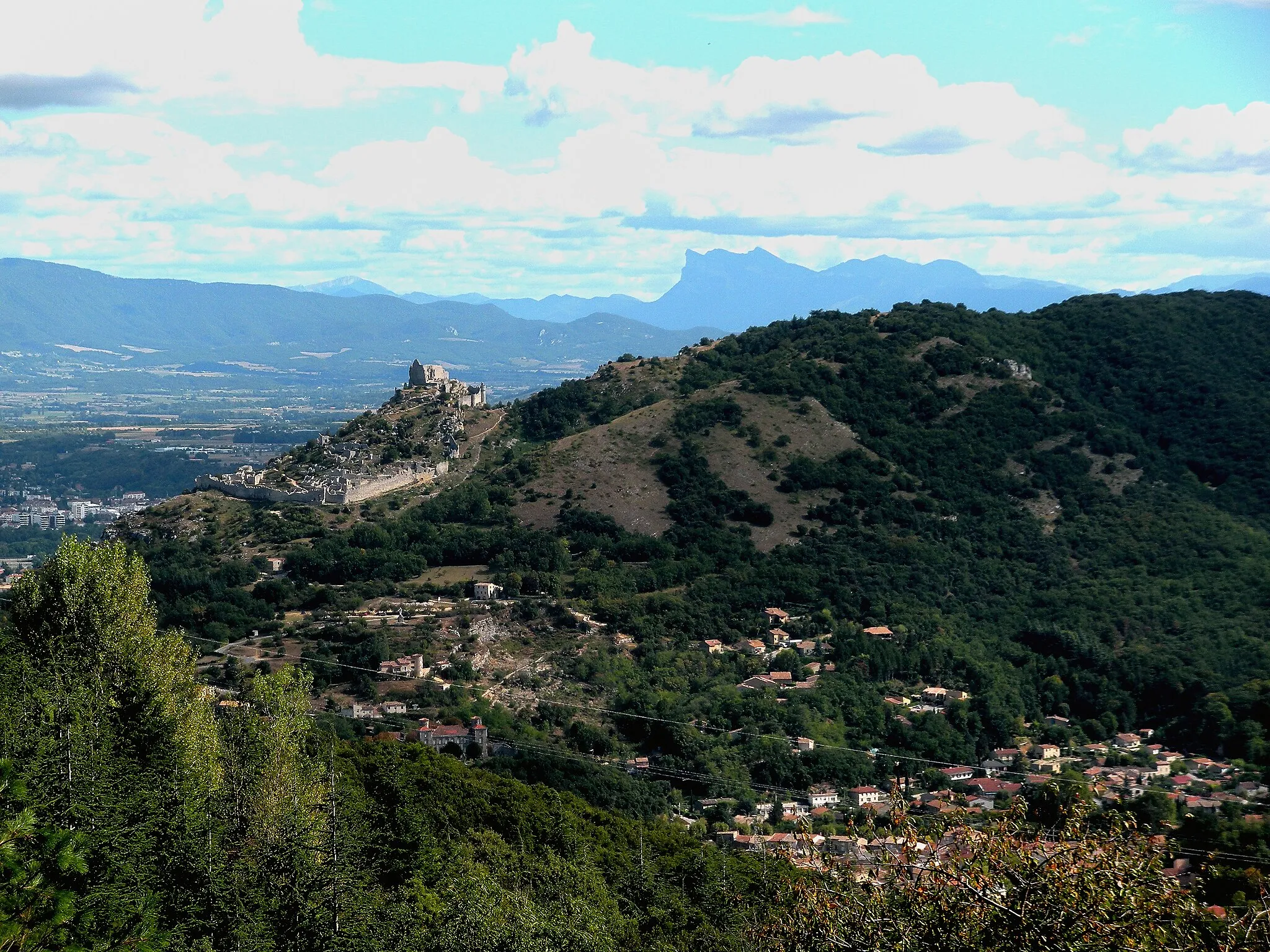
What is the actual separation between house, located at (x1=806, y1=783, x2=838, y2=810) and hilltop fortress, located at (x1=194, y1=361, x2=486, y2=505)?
2567 centimetres

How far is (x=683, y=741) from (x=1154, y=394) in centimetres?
3509

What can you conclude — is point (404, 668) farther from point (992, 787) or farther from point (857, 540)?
point (857, 540)

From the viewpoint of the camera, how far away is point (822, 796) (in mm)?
35938

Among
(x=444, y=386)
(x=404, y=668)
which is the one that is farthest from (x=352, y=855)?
(x=444, y=386)

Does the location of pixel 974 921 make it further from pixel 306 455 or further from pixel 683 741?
pixel 306 455

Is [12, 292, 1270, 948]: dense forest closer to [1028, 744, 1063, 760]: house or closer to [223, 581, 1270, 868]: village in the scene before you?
[223, 581, 1270, 868]: village

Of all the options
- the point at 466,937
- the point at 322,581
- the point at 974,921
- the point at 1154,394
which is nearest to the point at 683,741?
the point at 322,581

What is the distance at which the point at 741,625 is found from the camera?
46.9 metres

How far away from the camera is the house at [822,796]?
3547 centimetres

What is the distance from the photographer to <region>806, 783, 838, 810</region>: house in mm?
35469

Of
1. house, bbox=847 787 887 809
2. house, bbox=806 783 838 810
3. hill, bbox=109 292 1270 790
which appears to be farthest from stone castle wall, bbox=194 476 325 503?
house, bbox=847 787 887 809

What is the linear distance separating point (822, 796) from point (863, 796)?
1.06 metres

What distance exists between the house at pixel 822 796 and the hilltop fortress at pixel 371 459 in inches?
1011

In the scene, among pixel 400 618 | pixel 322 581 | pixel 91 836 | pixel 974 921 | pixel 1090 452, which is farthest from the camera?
pixel 1090 452
